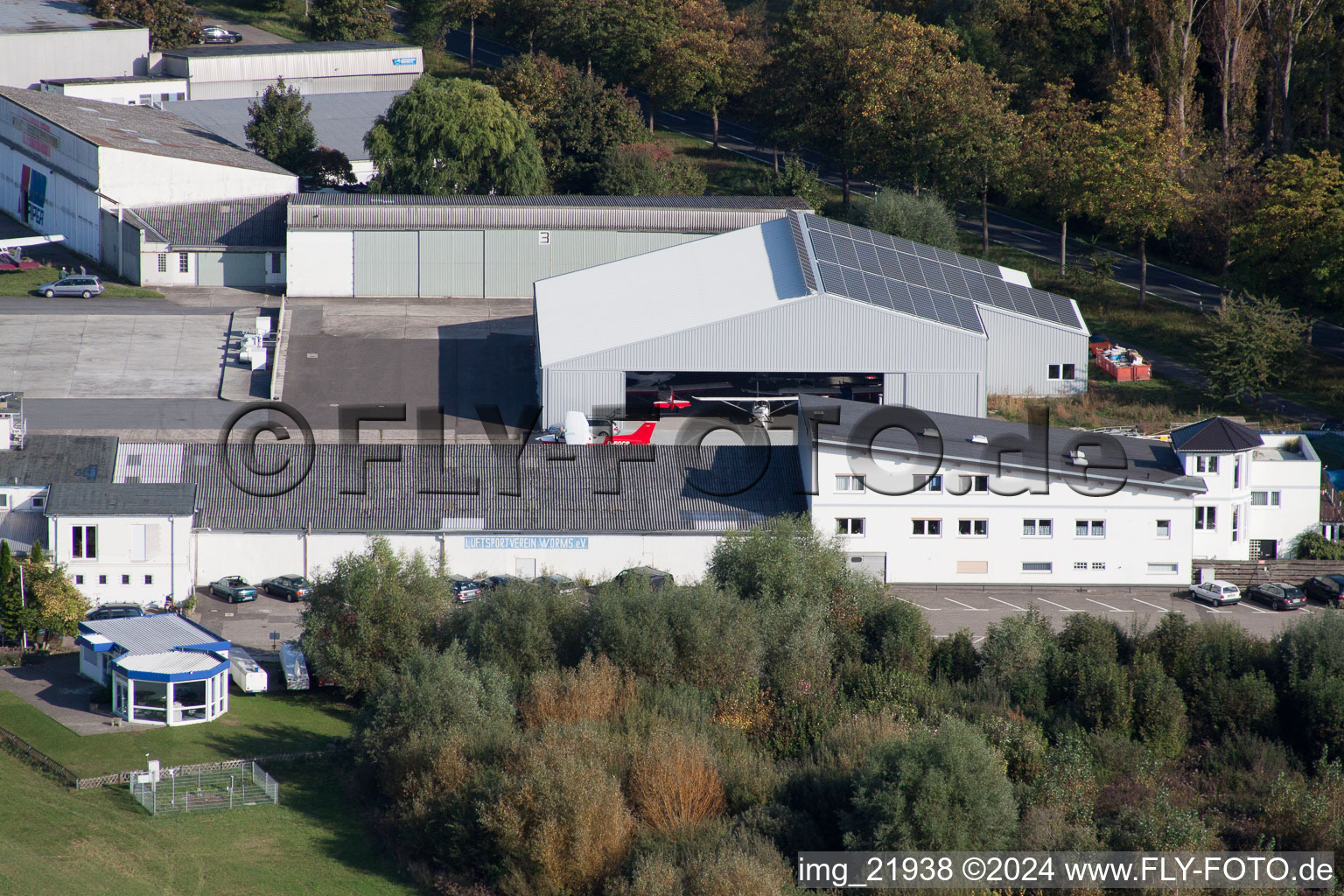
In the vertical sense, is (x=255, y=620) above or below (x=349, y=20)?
below

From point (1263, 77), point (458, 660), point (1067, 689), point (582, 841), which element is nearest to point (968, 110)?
point (1263, 77)

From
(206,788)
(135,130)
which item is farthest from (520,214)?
(206,788)

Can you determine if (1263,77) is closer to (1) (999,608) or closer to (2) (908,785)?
(1) (999,608)

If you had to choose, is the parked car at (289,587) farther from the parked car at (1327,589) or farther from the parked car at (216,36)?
the parked car at (216,36)

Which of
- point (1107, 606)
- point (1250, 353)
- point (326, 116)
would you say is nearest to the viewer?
Result: point (1107, 606)

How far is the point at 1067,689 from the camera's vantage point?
130ft

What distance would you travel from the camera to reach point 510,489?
5103 centimetres

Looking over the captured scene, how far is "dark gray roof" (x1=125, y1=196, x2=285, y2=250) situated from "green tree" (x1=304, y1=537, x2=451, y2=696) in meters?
32.1

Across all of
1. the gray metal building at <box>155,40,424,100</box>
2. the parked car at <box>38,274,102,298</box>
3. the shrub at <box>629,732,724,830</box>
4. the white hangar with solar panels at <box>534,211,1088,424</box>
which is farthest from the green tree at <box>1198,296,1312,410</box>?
the gray metal building at <box>155,40,424,100</box>

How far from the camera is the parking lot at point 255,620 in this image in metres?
44.7

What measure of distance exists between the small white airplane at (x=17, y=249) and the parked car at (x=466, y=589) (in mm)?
34115

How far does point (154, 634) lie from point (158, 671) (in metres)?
3.12

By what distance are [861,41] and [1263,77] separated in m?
21.4

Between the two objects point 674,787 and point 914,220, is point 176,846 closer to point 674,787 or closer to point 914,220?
point 674,787
